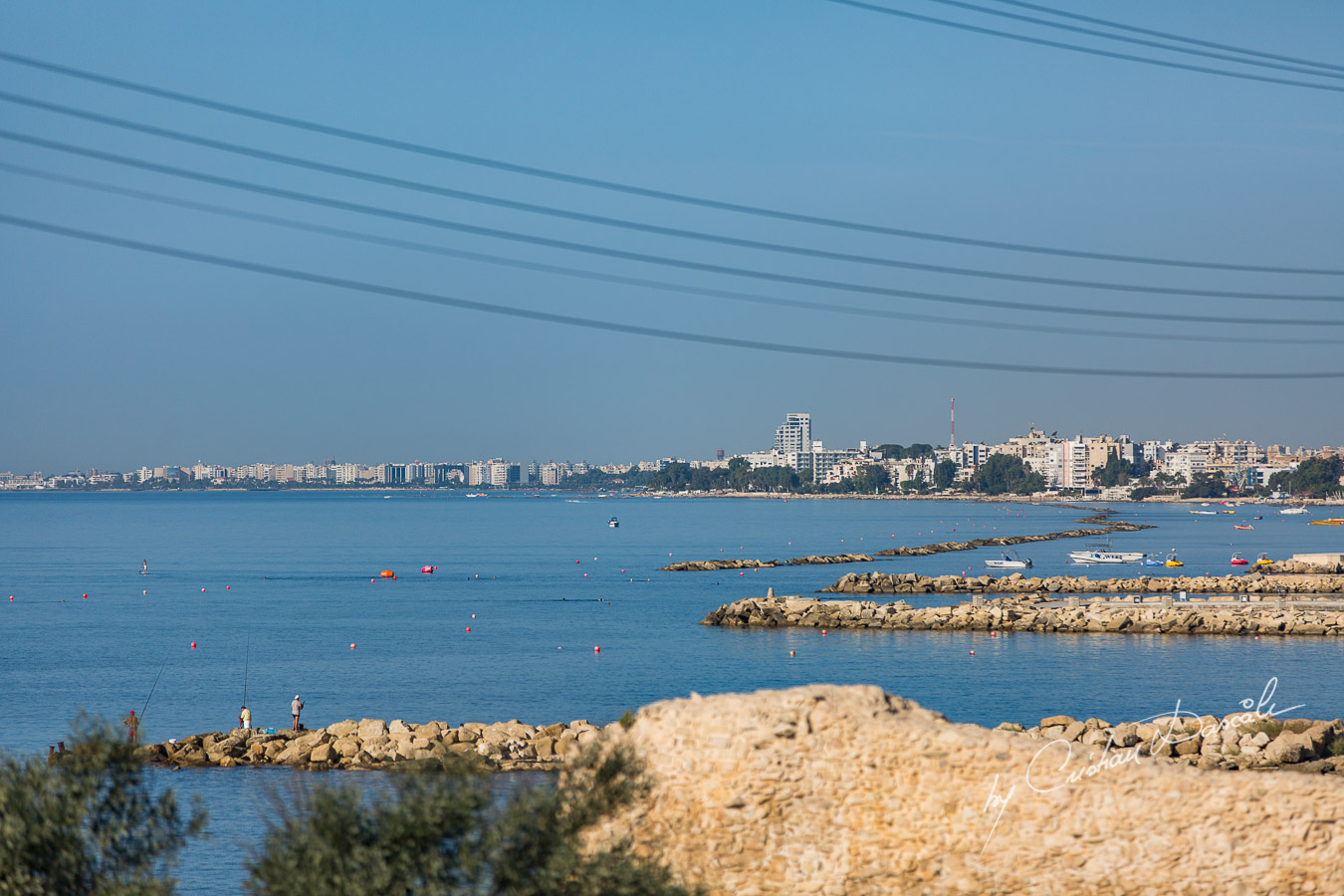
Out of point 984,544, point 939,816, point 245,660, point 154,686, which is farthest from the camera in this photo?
point 984,544

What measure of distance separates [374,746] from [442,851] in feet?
66.0

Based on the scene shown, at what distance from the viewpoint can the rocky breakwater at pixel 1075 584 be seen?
70062 millimetres

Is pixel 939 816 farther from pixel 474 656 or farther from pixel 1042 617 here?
pixel 1042 617

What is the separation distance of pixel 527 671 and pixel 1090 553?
62.7 m

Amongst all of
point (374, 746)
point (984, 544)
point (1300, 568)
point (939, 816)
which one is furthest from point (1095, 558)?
point (939, 816)

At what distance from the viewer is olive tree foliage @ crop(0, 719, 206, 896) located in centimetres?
1050

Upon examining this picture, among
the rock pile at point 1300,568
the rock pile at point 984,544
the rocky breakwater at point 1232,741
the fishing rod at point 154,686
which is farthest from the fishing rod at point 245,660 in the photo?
the rock pile at point 1300,568

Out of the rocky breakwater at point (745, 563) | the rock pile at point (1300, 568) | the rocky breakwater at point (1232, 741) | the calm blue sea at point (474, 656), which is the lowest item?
the calm blue sea at point (474, 656)

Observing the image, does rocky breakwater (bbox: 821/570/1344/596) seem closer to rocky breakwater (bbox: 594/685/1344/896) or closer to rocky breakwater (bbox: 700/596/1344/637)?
rocky breakwater (bbox: 700/596/1344/637)

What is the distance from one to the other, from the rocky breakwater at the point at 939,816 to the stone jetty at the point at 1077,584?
61099 millimetres

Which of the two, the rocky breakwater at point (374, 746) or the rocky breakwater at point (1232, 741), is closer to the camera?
the rocky breakwater at point (1232, 741)

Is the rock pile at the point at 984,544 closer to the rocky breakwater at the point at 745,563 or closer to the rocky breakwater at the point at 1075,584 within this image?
the rocky breakwater at the point at 745,563

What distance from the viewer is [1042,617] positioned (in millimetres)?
56562

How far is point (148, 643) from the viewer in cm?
5591
